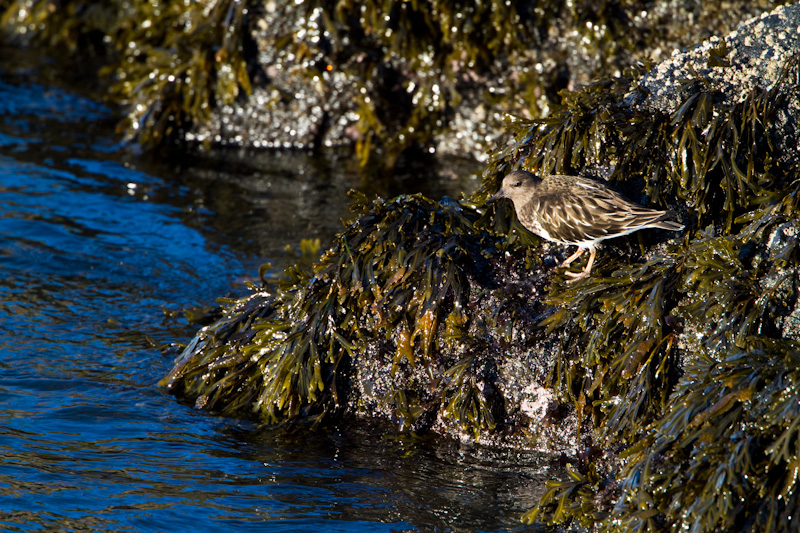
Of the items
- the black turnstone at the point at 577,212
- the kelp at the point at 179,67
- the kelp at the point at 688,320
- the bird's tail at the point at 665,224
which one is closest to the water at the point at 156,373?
the kelp at the point at 179,67

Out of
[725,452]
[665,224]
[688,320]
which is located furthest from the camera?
[665,224]

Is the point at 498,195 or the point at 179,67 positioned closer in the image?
the point at 498,195

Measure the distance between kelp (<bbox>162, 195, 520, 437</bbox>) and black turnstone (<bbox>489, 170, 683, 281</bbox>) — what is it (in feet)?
1.25

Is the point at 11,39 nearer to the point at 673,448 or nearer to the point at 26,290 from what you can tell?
the point at 26,290

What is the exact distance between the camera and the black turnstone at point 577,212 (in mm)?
3660

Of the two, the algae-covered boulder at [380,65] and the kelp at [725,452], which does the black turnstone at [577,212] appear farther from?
the algae-covered boulder at [380,65]

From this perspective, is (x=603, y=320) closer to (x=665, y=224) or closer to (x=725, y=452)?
(x=665, y=224)

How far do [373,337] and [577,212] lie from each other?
47.8 inches

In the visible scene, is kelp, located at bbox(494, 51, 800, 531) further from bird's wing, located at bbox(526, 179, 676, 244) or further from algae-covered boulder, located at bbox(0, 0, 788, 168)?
algae-covered boulder, located at bbox(0, 0, 788, 168)

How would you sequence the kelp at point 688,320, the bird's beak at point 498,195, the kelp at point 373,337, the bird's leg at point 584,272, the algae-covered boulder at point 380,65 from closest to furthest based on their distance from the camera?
the kelp at point 688,320
the bird's leg at point 584,272
the kelp at point 373,337
the bird's beak at point 498,195
the algae-covered boulder at point 380,65

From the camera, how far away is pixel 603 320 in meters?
3.65

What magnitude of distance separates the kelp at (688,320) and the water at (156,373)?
522 millimetres

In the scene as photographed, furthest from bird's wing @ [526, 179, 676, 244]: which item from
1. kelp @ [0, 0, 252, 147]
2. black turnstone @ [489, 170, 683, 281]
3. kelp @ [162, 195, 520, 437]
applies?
kelp @ [0, 0, 252, 147]

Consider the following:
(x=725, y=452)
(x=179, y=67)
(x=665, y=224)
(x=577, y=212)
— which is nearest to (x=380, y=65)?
(x=179, y=67)
